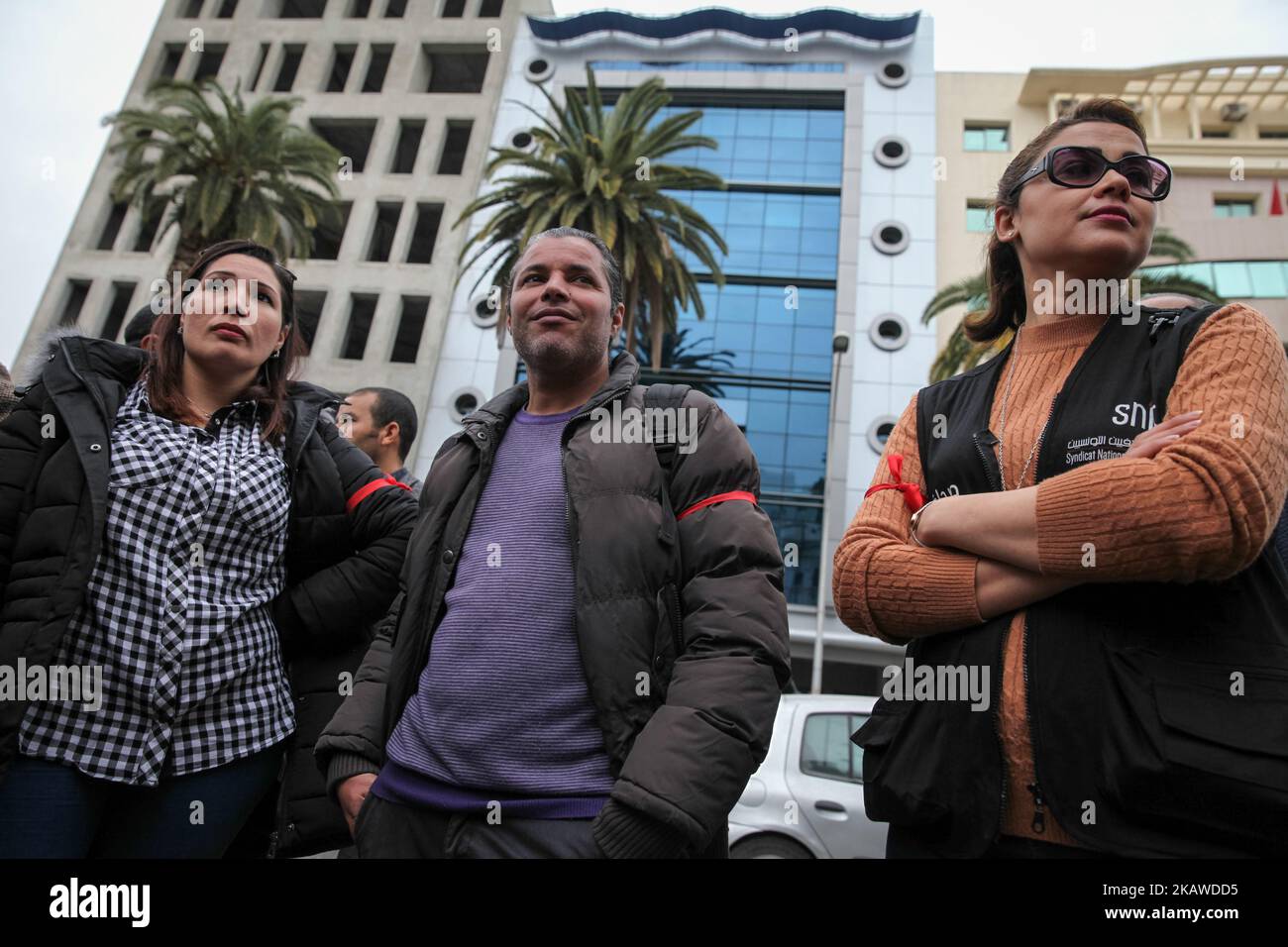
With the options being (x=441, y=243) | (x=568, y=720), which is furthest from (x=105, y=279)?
(x=568, y=720)

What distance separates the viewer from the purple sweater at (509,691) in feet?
6.05

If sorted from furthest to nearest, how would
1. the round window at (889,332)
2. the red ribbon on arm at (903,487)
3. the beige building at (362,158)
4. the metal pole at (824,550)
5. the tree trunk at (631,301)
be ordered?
the beige building at (362,158) → the round window at (889,332) → the tree trunk at (631,301) → the metal pole at (824,550) → the red ribbon on arm at (903,487)

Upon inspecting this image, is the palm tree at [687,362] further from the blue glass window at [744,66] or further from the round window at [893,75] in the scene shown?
the round window at [893,75]

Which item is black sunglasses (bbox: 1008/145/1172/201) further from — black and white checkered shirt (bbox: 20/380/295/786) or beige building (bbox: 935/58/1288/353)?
beige building (bbox: 935/58/1288/353)

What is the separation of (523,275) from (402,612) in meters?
1.19

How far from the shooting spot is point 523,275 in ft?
8.73

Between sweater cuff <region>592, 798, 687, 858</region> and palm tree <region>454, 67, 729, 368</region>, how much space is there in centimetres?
1601

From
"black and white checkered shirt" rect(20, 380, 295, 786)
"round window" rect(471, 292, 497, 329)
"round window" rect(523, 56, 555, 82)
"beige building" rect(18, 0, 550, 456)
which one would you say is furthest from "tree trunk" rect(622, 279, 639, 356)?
"black and white checkered shirt" rect(20, 380, 295, 786)

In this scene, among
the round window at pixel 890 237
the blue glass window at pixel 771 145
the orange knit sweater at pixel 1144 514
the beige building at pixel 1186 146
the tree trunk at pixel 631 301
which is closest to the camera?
the orange knit sweater at pixel 1144 514

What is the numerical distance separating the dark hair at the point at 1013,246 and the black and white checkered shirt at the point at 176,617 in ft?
7.79
